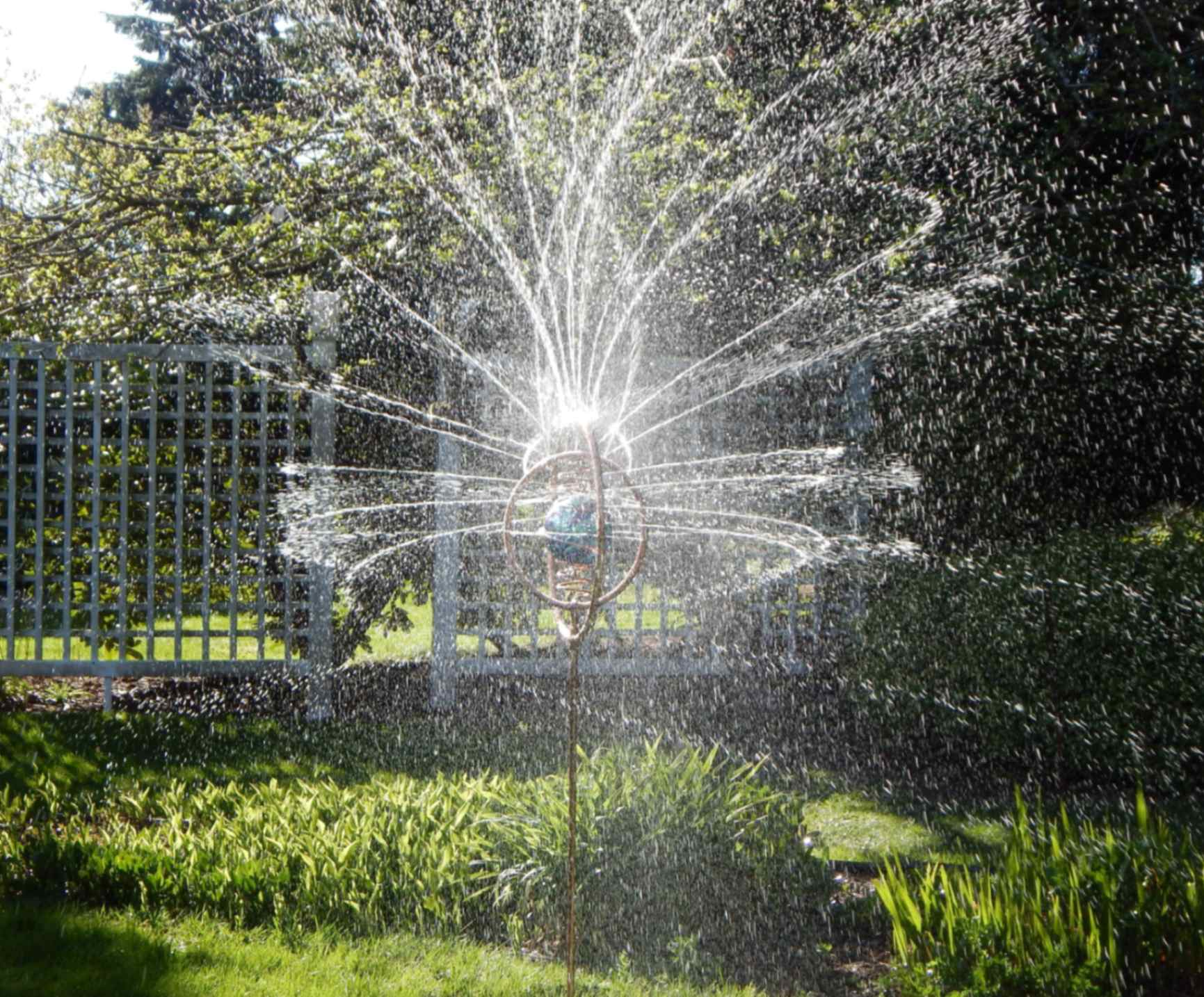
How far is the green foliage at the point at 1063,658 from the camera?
4.82 m

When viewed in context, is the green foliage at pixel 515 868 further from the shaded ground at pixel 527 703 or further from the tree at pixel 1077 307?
the tree at pixel 1077 307

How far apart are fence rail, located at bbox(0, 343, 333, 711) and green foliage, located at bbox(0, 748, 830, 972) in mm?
3155

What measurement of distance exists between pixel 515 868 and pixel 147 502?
180 inches

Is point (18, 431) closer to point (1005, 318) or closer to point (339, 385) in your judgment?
point (339, 385)

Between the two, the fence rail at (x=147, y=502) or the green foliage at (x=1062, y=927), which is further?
the fence rail at (x=147, y=502)

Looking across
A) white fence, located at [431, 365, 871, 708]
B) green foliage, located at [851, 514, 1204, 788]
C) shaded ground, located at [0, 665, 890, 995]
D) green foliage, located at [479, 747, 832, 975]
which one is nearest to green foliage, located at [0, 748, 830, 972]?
green foliage, located at [479, 747, 832, 975]

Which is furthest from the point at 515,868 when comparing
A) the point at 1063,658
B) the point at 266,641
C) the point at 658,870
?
the point at 266,641

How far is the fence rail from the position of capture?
667cm

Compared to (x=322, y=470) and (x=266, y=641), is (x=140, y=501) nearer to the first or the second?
(x=322, y=470)

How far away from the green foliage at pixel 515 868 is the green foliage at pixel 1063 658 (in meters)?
1.78

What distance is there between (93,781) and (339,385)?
2.74 metres

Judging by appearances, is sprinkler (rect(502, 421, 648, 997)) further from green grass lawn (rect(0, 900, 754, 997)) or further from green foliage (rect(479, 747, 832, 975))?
green foliage (rect(479, 747, 832, 975))

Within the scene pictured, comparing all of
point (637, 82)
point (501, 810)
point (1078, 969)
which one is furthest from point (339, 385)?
point (1078, 969)

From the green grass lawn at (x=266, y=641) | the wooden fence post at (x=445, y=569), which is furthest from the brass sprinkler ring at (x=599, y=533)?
the wooden fence post at (x=445, y=569)
